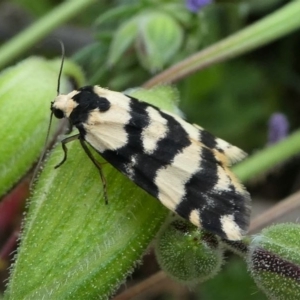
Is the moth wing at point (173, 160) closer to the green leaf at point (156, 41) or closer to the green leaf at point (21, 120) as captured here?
the green leaf at point (21, 120)

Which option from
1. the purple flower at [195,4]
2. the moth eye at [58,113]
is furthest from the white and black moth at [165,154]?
the purple flower at [195,4]

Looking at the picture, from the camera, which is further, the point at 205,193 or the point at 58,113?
the point at 58,113

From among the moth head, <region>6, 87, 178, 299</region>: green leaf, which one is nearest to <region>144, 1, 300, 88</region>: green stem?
the moth head

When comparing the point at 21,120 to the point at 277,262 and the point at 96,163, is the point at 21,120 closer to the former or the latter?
the point at 96,163

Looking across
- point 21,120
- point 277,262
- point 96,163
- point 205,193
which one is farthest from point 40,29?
point 277,262

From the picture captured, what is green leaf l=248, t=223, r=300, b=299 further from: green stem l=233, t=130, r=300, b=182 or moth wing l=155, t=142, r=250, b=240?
green stem l=233, t=130, r=300, b=182

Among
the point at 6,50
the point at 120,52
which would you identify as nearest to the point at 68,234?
the point at 120,52
